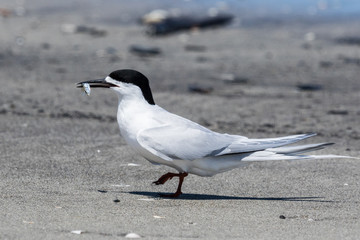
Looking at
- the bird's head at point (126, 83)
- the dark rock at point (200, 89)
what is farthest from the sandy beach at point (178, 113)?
the bird's head at point (126, 83)

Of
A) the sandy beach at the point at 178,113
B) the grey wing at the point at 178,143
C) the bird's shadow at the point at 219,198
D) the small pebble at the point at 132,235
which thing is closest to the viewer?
the small pebble at the point at 132,235

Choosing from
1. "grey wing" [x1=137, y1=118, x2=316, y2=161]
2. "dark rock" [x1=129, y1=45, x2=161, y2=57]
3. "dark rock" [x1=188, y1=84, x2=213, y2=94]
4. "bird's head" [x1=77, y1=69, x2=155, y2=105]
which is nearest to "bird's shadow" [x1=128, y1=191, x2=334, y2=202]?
"grey wing" [x1=137, y1=118, x2=316, y2=161]

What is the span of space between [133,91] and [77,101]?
3.64m

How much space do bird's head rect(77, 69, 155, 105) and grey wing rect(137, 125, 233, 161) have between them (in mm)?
272

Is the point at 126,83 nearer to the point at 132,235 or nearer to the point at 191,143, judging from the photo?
the point at 191,143

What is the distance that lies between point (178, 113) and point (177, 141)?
129 inches

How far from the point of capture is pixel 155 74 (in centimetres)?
980

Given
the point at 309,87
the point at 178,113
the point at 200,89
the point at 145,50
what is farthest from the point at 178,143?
the point at 145,50

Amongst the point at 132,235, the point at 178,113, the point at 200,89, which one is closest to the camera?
the point at 132,235

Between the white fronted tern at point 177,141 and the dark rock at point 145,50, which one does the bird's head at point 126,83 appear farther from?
the dark rock at point 145,50

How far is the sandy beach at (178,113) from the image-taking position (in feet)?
12.4

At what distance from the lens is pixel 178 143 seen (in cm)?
427

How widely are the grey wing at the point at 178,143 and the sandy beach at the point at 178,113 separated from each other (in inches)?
10.8

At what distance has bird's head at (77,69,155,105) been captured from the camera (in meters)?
4.37
